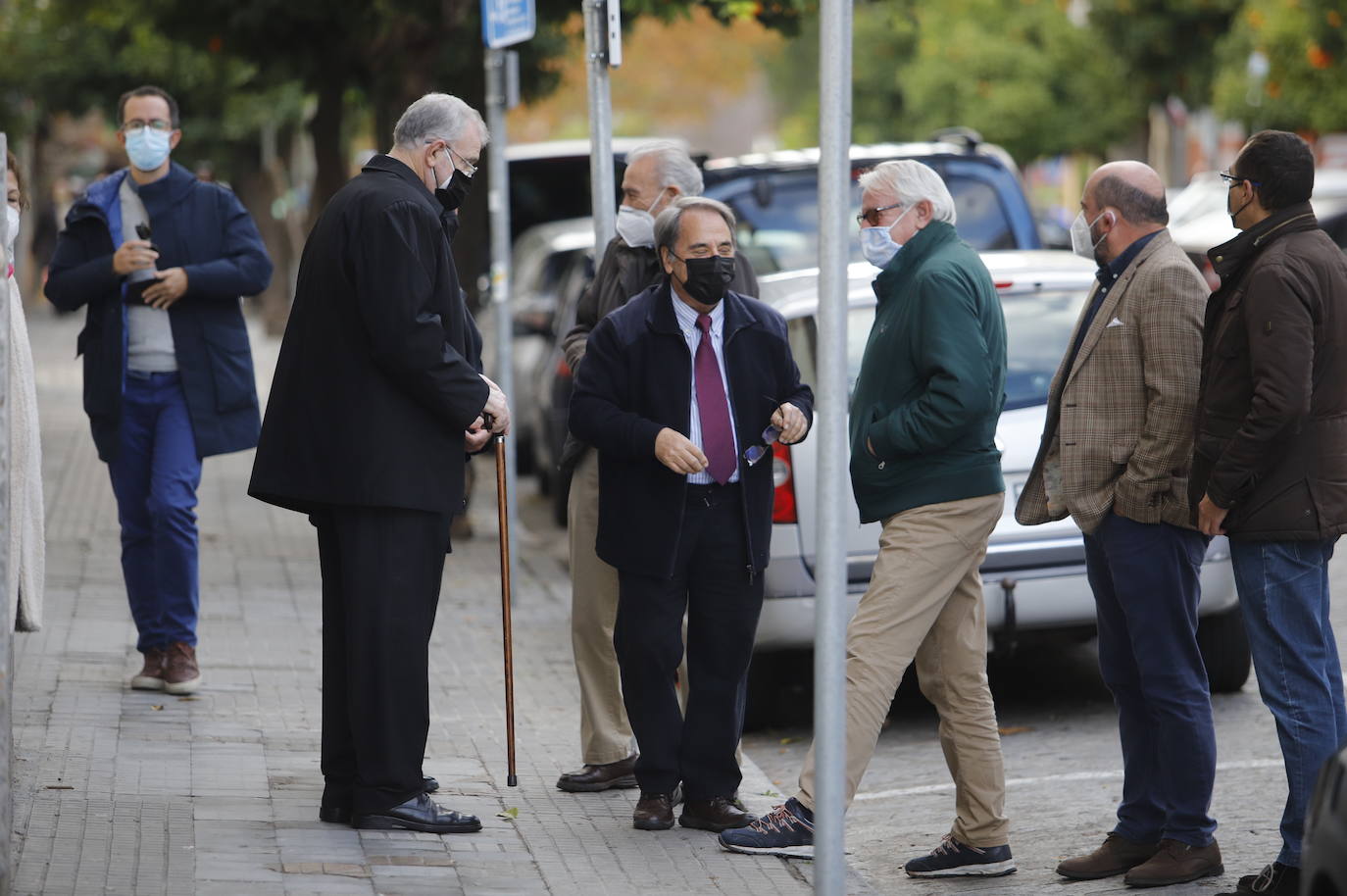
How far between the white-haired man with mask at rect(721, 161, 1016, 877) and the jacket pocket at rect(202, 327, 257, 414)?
2.64 meters

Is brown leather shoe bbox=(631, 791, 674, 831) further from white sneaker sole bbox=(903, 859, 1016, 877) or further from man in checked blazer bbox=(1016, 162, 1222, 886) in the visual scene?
man in checked blazer bbox=(1016, 162, 1222, 886)

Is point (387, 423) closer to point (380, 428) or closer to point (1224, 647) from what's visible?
point (380, 428)

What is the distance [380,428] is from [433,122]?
0.85m

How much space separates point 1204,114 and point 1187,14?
38.6 feet

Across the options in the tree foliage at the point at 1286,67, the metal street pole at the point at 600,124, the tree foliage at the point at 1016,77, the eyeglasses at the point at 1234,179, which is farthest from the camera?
the tree foliage at the point at 1016,77

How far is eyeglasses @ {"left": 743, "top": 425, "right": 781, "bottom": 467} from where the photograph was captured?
5.45 m

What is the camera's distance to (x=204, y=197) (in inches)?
288

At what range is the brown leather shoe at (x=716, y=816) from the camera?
18.4 feet

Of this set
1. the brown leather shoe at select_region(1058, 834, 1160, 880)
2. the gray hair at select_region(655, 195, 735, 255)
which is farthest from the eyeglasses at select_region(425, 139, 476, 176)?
the brown leather shoe at select_region(1058, 834, 1160, 880)

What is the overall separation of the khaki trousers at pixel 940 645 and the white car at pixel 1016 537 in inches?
52.8

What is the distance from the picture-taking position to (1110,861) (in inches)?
213

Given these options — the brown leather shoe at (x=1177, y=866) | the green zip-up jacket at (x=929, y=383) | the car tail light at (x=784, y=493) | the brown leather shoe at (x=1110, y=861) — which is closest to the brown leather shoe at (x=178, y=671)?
the car tail light at (x=784, y=493)

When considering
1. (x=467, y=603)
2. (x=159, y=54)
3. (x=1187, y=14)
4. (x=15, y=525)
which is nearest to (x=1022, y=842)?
(x=15, y=525)

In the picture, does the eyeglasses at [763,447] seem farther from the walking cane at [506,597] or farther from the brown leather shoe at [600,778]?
the brown leather shoe at [600,778]
